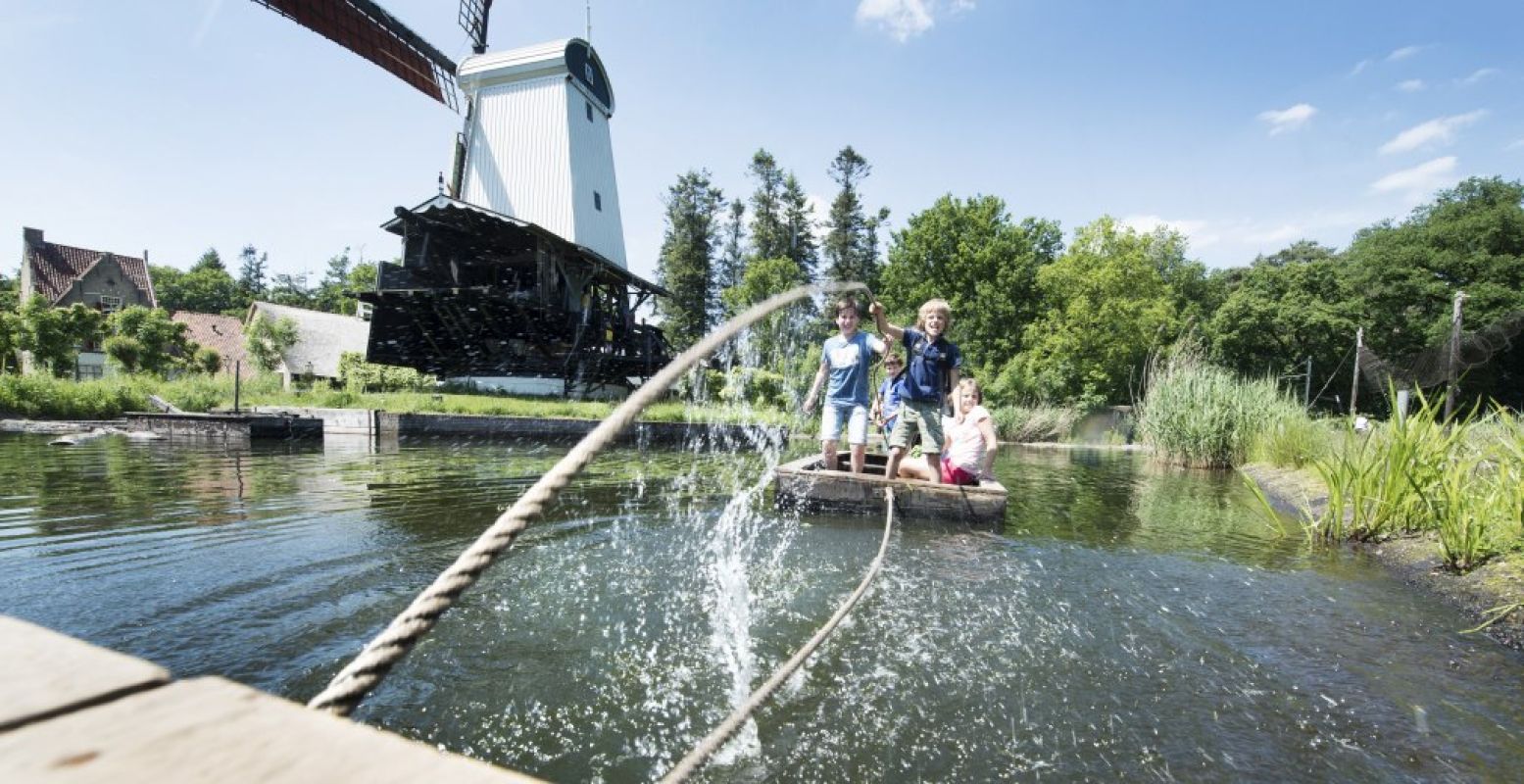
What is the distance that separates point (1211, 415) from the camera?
41.6 feet

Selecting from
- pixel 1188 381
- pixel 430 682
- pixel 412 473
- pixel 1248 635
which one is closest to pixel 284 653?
pixel 430 682

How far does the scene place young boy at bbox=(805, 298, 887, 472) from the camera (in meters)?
6.36

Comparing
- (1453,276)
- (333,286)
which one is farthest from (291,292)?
(1453,276)

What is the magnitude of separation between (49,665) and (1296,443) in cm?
1306

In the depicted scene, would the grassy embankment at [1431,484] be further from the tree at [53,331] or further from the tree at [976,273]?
the tree at [53,331]

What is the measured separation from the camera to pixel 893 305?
36.3 meters

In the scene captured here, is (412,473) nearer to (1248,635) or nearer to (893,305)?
(1248,635)

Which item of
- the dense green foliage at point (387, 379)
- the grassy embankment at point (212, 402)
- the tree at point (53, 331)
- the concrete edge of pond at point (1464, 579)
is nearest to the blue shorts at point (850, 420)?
the concrete edge of pond at point (1464, 579)

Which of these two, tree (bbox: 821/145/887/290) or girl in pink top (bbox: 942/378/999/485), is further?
tree (bbox: 821/145/887/290)

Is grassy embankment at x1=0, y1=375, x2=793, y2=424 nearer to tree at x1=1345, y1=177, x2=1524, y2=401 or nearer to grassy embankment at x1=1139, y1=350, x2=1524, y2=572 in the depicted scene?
grassy embankment at x1=1139, y1=350, x2=1524, y2=572

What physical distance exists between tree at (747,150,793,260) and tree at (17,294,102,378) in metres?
32.5

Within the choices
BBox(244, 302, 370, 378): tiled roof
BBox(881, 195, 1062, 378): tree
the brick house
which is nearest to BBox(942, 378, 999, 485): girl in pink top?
BBox(881, 195, 1062, 378): tree

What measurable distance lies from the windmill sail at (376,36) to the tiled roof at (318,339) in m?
12.4

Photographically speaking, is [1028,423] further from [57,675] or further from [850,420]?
[57,675]
